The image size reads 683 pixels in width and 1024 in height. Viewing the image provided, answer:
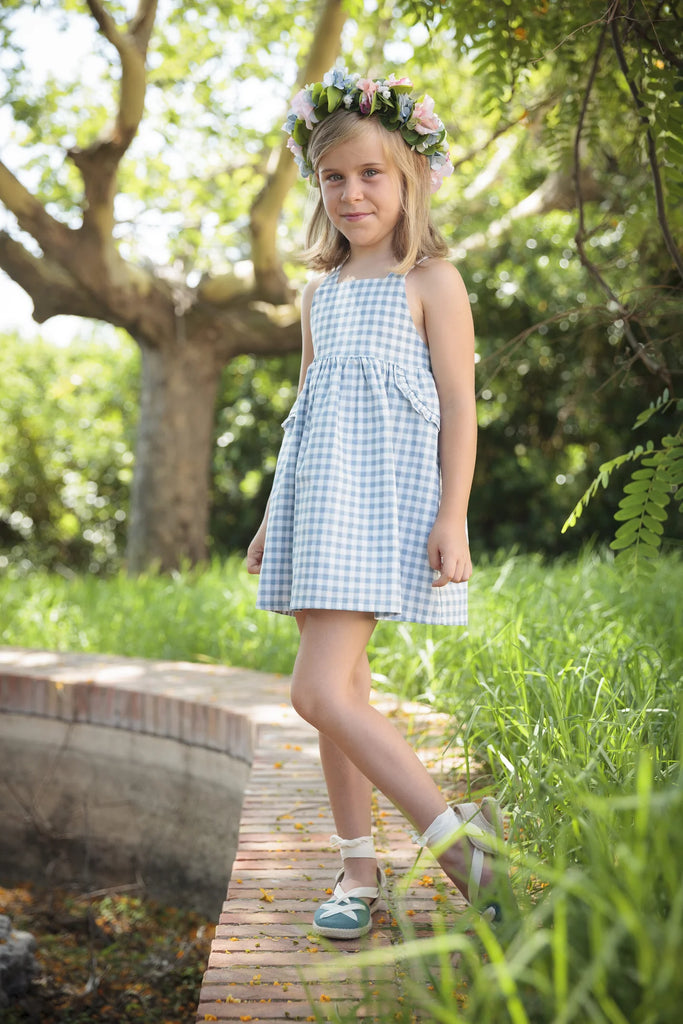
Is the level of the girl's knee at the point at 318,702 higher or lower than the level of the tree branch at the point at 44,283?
lower

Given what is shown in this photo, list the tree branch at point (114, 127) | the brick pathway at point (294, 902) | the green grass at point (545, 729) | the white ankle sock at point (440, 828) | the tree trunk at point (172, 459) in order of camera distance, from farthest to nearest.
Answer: the tree trunk at point (172, 459)
the tree branch at point (114, 127)
the white ankle sock at point (440, 828)
the brick pathway at point (294, 902)
the green grass at point (545, 729)

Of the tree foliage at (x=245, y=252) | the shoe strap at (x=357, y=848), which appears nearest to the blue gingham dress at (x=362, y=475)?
the shoe strap at (x=357, y=848)

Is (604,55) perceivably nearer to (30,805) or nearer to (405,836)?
(405,836)

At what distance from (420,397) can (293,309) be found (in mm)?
5272

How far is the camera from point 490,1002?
3.19ft

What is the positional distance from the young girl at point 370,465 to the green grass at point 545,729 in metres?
0.24

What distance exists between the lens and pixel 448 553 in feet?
5.85

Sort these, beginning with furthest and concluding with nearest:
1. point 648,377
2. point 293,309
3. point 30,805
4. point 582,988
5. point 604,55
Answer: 1. point 648,377
2. point 293,309
3. point 30,805
4. point 604,55
5. point 582,988

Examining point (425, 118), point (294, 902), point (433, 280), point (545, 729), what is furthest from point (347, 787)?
point (425, 118)

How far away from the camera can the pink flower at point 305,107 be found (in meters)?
2.05

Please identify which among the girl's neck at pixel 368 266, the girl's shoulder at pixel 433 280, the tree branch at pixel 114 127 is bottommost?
the girl's shoulder at pixel 433 280

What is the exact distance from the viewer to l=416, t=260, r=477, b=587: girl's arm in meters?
1.81

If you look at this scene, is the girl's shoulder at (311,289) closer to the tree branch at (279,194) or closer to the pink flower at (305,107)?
the pink flower at (305,107)

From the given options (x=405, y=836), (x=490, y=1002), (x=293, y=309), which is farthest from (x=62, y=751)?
(x=293, y=309)
